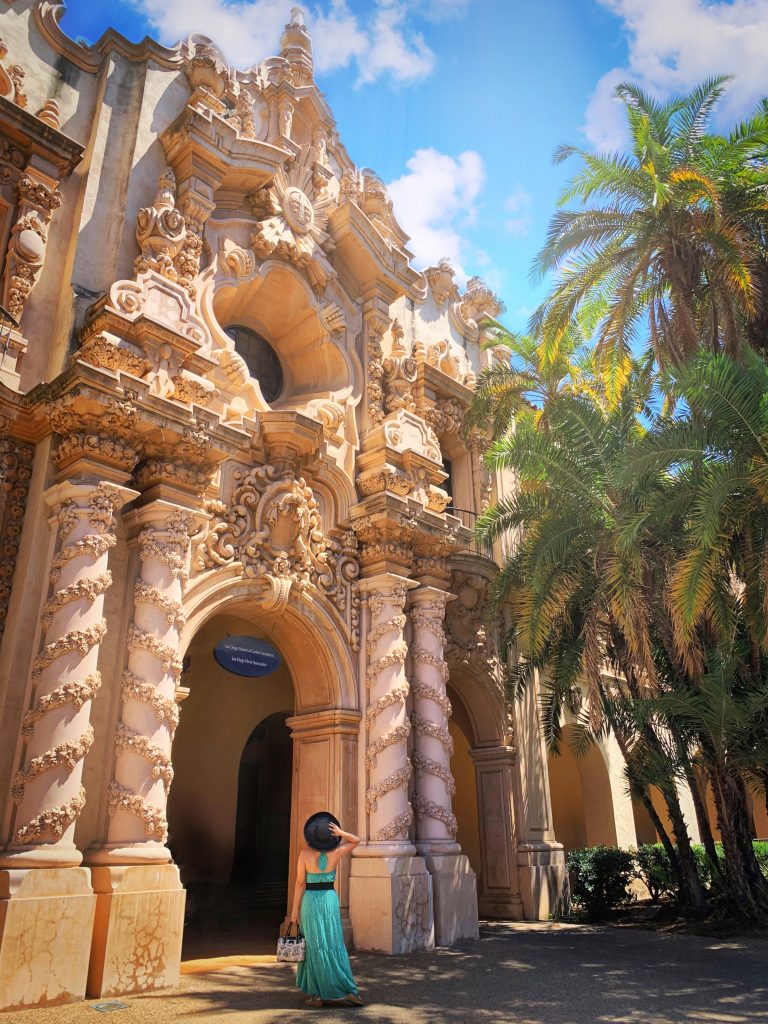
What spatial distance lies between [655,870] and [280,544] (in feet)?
39.4

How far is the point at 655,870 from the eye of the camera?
1783cm

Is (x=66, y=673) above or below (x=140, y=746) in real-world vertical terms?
above

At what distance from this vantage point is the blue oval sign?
11094mm

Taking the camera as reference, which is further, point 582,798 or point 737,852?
point 582,798

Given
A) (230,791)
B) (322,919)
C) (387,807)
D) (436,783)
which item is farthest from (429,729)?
(322,919)

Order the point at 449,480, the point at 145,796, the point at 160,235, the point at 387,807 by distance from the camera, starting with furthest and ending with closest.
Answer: the point at 449,480 → the point at 387,807 → the point at 160,235 → the point at 145,796

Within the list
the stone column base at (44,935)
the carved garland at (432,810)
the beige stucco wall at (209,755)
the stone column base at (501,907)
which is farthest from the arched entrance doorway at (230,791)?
the stone column base at (44,935)

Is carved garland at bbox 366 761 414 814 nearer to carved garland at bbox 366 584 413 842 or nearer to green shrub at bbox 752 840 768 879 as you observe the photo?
carved garland at bbox 366 584 413 842

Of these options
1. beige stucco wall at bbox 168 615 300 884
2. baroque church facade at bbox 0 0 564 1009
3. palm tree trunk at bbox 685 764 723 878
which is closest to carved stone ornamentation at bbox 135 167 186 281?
baroque church facade at bbox 0 0 564 1009

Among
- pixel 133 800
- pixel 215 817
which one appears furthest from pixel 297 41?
pixel 215 817

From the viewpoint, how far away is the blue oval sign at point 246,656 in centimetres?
1109

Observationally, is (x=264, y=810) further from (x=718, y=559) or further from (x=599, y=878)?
(x=718, y=559)

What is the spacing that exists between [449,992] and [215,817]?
Answer: 919 centimetres

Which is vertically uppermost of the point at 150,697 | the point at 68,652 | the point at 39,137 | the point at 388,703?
the point at 39,137
